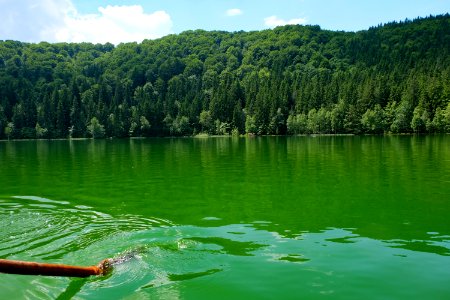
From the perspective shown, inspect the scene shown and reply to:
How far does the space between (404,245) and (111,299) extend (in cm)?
1007

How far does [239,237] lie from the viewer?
16.2 meters

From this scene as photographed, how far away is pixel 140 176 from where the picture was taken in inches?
1446

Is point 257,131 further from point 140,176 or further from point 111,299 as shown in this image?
point 111,299

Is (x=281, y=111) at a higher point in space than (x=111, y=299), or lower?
higher

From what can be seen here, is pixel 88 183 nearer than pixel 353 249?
No

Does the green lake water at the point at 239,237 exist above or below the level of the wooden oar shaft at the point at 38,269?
below

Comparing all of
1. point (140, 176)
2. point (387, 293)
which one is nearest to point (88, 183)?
point (140, 176)

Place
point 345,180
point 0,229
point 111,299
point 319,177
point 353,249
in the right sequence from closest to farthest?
point 111,299 < point 353,249 < point 0,229 < point 345,180 < point 319,177

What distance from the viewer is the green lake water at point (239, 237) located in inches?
447

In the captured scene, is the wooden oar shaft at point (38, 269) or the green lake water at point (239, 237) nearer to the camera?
the wooden oar shaft at point (38, 269)

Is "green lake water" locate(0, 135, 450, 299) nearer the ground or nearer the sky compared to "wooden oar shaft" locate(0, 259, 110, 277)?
nearer the ground

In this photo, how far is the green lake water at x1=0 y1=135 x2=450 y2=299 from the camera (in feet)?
37.3

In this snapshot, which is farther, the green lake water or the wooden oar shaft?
the green lake water

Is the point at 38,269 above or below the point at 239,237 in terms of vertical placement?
above
